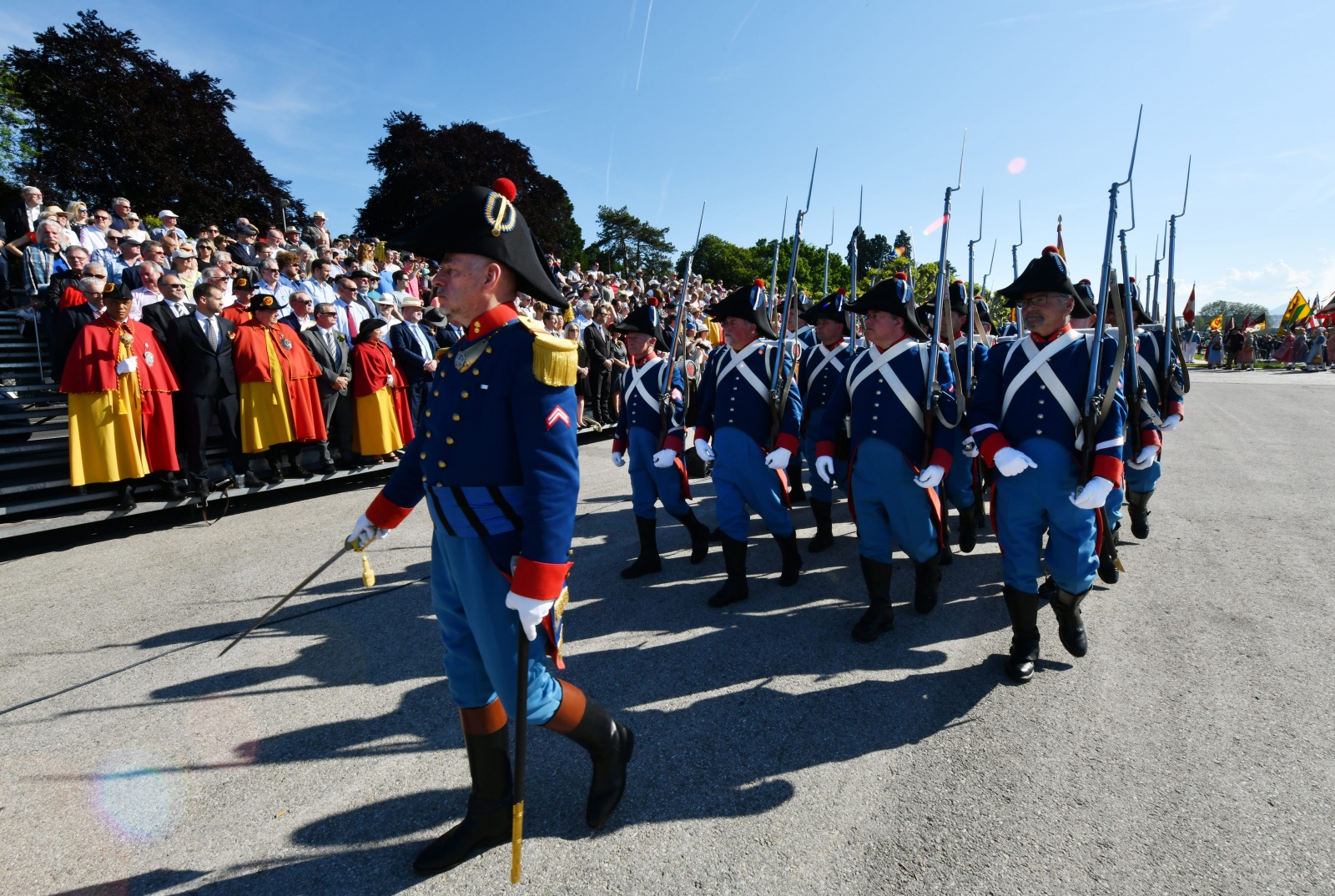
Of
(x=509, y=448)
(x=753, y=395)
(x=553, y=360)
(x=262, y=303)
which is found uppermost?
(x=262, y=303)

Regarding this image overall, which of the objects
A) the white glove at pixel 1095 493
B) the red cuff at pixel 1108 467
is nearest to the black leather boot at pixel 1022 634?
the white glove at pixel 1095 493

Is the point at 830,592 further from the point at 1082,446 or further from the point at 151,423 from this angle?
the point at 151,423

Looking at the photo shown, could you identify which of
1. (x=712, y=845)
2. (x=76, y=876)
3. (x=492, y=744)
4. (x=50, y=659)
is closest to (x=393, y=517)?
(x=492, y=744)

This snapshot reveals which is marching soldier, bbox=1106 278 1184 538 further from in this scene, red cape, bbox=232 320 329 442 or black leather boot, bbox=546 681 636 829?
red cape, bbox=232 320 329 442

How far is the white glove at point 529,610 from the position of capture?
6.91 feet

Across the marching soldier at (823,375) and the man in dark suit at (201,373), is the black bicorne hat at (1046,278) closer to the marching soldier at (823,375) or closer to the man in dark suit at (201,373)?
the marching soldier at (823,375)

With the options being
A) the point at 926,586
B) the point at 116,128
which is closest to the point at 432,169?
the point at 116,128

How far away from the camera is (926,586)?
433 cm

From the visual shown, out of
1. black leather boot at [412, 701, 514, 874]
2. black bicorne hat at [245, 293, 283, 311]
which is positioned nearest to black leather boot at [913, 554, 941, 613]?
black leather boot at [412, 701, 514, 874]

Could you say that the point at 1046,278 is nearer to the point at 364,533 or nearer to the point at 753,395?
the point at 753,395

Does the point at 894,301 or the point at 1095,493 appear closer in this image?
the point at 1095,493

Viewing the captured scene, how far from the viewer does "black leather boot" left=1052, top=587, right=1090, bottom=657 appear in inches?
139

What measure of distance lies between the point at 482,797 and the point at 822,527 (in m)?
3.86

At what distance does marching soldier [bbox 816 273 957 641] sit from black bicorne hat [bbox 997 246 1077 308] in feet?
2.11
